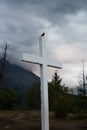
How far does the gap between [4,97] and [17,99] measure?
3.65 meters

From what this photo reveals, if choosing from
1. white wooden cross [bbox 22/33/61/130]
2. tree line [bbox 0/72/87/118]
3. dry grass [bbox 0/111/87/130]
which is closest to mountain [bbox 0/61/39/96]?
A: tree line [bbox 0/72/87/118]

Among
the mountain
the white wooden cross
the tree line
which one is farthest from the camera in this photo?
the mountain


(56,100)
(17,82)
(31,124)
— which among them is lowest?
(31,124)

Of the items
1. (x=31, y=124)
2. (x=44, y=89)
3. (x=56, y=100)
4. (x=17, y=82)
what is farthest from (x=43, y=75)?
(x=17, y=82)

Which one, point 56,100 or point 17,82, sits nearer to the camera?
point 56,100

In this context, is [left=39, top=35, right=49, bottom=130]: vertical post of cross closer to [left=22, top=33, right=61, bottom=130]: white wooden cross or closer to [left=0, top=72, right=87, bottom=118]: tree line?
[left=22, top=33, right=61, bottom=130]: white wooden cross

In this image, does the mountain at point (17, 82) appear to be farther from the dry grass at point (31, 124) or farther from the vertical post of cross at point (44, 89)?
the vertical post of cross at point (44, 89)

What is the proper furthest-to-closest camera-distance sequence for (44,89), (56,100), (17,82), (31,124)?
1. (17,82)
2. (56,100)
3. (31,124)
4. (44,89)

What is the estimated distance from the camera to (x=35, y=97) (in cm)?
5791

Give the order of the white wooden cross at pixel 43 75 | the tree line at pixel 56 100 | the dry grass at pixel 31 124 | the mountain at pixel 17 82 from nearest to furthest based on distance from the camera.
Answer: the white wooden cross at pixel 43 75
the dry grass at pixel 31 124
the tree line at pixel 56 100
the mountain at pixel 17 82

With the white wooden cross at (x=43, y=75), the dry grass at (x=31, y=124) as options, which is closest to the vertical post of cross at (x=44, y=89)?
the white wooden cross at (x=43, y=75)

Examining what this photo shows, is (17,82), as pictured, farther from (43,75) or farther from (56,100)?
(43,75)

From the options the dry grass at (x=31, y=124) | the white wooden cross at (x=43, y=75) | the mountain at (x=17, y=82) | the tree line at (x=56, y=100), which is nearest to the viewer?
the white wooden cross at (x=43, y=75)

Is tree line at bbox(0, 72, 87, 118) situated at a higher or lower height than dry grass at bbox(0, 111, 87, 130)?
higher
